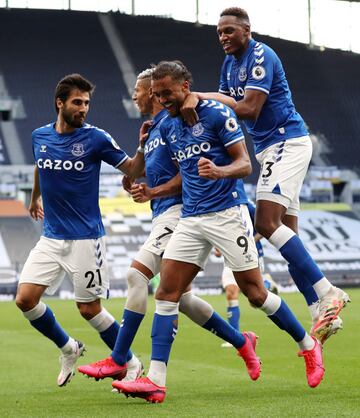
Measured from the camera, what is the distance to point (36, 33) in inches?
1722

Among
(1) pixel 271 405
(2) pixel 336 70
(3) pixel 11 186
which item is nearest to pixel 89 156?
(1) pixel 271 405

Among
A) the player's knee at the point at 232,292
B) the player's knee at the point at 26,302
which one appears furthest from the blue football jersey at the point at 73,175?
the player's knee at the point at 232,292

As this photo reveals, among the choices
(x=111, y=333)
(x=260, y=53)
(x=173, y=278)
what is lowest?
(x=111, y=333)

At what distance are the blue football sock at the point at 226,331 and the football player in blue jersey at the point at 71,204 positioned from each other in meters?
0.89

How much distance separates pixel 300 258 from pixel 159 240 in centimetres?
114

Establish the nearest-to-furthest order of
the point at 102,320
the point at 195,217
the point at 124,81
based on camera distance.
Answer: the point at 195,217 → the point at 102,320 → the point at 124,81

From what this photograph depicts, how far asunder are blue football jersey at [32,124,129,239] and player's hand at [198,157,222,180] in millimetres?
1615

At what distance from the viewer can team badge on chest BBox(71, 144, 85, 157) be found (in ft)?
27.2

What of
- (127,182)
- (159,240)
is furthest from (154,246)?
(127,182)

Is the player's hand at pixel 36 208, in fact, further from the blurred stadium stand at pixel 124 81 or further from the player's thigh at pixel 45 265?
the blurred stadium stand at pixel 124 81

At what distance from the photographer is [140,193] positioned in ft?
24.7

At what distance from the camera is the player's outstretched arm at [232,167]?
6.81 metres

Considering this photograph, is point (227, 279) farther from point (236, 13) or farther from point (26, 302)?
point (236, 13)

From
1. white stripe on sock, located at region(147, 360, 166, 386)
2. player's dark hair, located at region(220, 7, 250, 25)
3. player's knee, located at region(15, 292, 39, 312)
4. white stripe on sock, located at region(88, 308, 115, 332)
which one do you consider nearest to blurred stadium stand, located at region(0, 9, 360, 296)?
white stripe on sock, located at region(88, 308, 115, 332)
